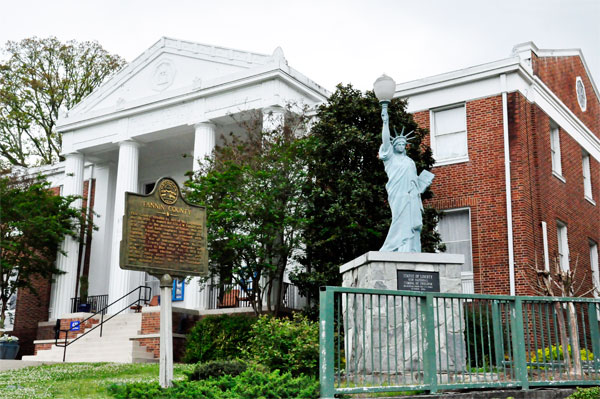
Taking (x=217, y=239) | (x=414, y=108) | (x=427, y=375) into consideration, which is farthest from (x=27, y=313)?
(x=427, y=375)

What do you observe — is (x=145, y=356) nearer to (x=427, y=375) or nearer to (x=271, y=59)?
(x=271, y=59)

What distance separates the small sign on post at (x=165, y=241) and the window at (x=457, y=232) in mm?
11360

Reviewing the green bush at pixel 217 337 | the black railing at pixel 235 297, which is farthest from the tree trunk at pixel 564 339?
the black railing at pixel 235 297

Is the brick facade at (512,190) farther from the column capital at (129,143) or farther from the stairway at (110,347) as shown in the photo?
the column capital at (129,143)

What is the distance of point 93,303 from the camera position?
1050 inches

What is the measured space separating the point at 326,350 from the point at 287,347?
16.5 ft

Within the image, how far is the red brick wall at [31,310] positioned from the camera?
2827 cm

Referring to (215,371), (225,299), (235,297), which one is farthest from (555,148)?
(215,371)

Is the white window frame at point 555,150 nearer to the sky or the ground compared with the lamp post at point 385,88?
nearer to the sky

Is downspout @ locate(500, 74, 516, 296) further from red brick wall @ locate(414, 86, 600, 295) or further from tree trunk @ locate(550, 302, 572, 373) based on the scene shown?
tree trunk @ locate(550, 302, 572, 373)

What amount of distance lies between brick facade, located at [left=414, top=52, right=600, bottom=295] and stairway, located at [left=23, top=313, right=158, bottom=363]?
9083 millimetres

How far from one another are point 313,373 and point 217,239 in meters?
6.58

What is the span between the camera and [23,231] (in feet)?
83.7

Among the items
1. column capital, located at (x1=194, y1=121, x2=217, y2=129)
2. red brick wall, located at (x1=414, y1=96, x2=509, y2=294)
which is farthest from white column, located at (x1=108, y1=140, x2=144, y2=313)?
red brick wall, located at (x1=414, y1=96, x2=509, y2=294)
